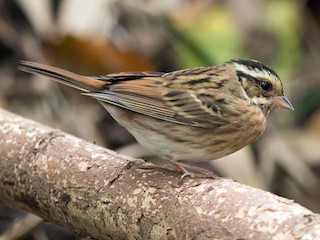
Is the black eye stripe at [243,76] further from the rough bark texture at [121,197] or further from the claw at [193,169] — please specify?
the rough bark texture at [121,197]

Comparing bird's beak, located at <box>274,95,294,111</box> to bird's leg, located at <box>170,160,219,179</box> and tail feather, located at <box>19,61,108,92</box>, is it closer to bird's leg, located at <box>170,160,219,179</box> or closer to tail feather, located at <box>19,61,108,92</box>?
bird's leg, located at <box>170,160,219,179</box>

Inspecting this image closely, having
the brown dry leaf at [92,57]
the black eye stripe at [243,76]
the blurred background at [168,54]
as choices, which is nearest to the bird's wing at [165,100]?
the black eye stripe at [243,76]

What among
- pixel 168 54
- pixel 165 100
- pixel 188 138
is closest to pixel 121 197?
pixel 188 138

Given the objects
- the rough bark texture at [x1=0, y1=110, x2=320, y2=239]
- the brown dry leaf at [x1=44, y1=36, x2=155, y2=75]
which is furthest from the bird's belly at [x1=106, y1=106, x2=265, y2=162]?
the brown dry leaf at [x1=44, y1=36, x2=155, y2=75]

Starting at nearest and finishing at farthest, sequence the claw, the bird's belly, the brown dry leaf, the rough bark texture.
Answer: the rough bark texture → the claw → the bird's belly → the brown dry leaf

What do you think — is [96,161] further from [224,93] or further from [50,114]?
[50,114]

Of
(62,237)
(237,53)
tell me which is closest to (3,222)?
(62,237)

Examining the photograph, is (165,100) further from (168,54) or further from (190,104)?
(168,54)
